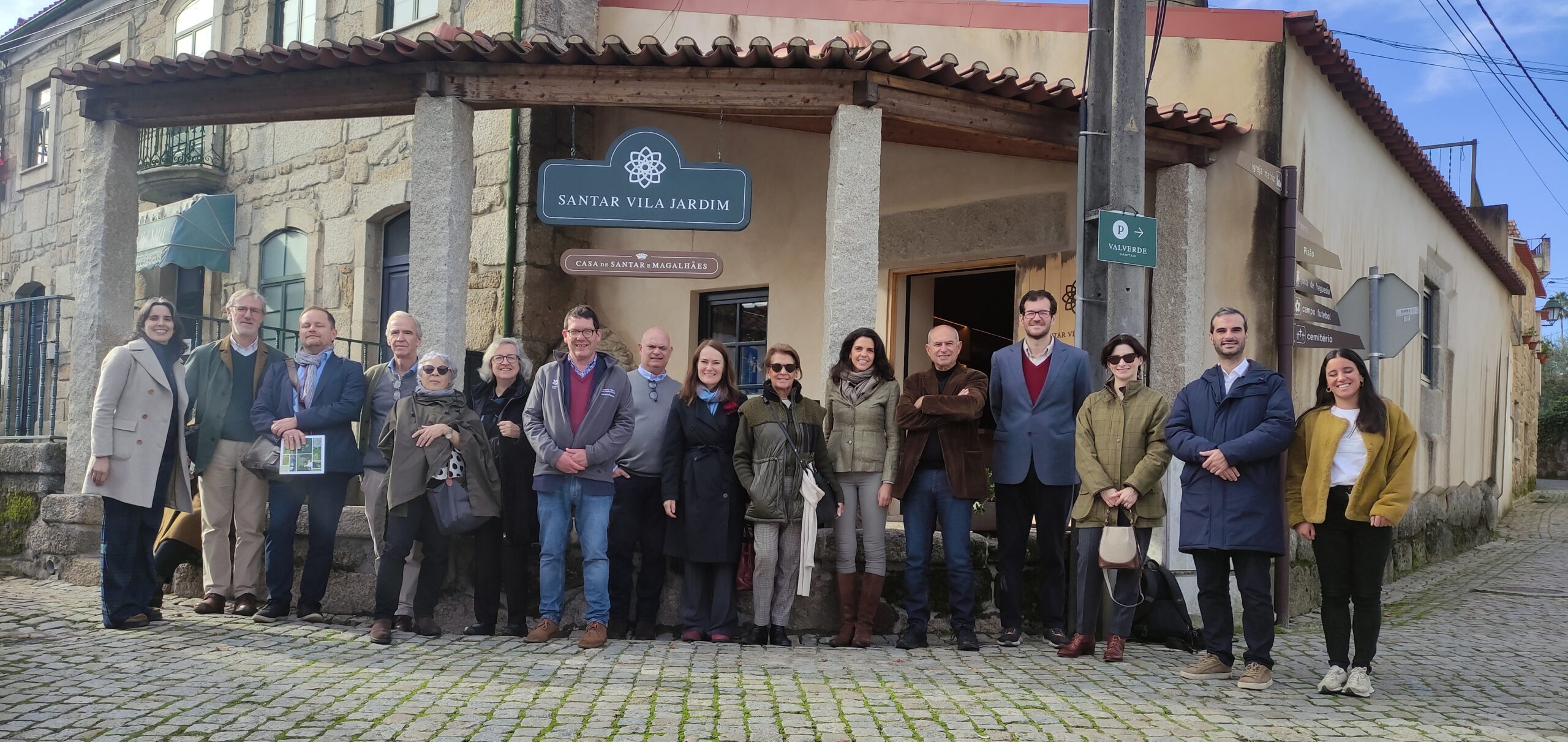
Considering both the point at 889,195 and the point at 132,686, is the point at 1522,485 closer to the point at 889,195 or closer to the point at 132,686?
the point at 889,195

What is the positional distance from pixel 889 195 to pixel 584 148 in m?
→ 2.55

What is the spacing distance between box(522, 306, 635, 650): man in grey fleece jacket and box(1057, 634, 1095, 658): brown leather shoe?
217 cm

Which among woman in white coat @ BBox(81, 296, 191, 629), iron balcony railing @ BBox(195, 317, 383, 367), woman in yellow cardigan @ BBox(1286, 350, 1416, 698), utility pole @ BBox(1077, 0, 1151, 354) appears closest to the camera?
woman in yellow cardigan @ BBox(1286, 350, 1416, 698)

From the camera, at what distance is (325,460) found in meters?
6.05

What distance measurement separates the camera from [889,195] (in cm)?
930

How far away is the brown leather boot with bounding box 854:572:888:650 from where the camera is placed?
19.5 feet

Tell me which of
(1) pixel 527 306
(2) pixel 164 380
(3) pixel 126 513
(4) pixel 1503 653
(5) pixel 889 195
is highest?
(5) pixel 889 195

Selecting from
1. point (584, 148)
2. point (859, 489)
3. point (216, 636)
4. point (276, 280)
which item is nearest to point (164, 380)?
point (216, 636)

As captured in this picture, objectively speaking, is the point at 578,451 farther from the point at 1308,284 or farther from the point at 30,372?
the point at 30,372

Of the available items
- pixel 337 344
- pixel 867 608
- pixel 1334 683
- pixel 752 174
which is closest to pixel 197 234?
pixel 337 344

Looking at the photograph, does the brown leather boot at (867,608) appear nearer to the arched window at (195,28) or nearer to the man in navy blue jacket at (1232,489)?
the man in navy blue jacket at (1232,489)

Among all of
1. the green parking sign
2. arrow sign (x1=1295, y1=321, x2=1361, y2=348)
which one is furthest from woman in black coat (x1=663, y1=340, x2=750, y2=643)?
arrow sign (x1=1295, y1=321, x2=1361, y2=348)

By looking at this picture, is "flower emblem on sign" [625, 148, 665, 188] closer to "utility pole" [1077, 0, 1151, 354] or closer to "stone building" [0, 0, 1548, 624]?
"stone building" [0, 0, 1548, 624]

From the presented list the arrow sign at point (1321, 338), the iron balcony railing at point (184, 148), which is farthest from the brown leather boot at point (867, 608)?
the iron balcony railing at point (184, 148)
